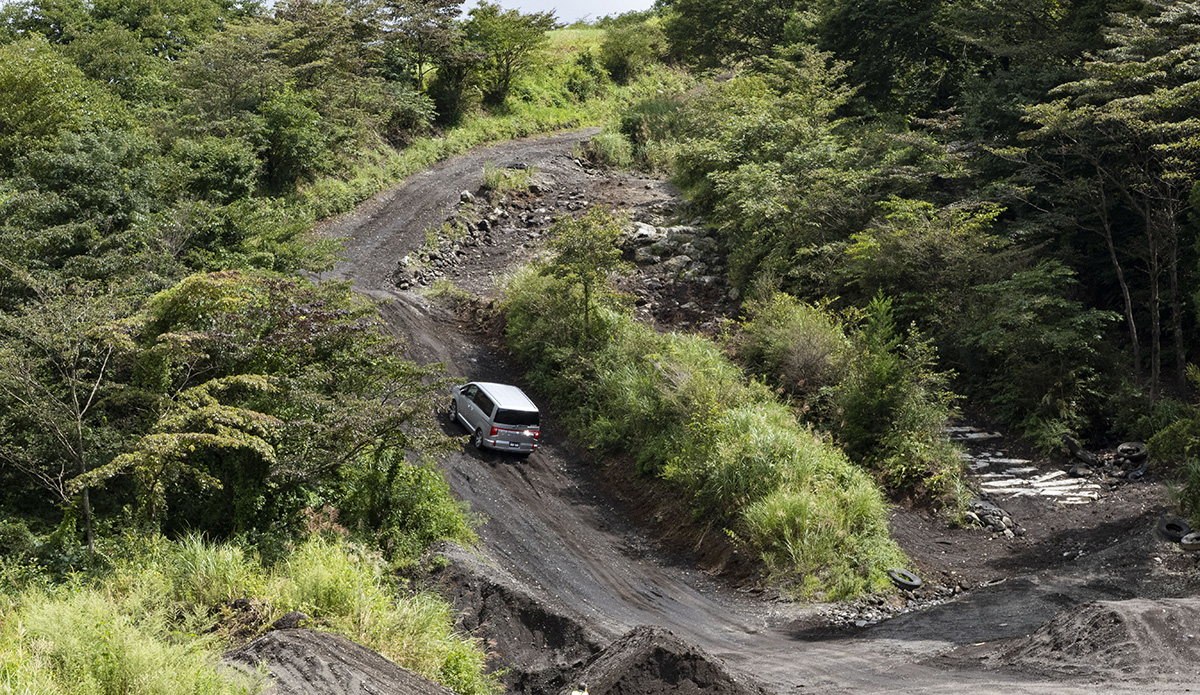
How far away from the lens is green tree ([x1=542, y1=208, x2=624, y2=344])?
2142 cm

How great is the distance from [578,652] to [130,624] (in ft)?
17.4

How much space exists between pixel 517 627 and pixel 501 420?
7.80 m

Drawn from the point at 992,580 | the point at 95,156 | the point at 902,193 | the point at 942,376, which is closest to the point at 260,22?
the point at 95,156

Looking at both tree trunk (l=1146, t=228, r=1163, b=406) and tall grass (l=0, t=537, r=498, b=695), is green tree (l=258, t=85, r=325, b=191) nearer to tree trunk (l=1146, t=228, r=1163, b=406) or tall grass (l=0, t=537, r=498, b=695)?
tall grass (l=0, t=537, r=498, b=695)

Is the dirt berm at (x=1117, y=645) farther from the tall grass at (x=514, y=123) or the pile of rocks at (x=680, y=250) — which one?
the tall grass at (x=514, y=123)

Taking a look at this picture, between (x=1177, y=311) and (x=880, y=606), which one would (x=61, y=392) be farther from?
(x=1177, y=311)

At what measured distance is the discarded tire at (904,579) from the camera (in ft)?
47.6

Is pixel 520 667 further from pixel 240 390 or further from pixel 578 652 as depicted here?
pixel 240 390

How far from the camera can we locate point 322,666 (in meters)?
7.34

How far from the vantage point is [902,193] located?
941 inches

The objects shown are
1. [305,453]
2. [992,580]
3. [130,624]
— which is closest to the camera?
[130,624]

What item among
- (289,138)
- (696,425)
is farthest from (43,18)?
(696,425)

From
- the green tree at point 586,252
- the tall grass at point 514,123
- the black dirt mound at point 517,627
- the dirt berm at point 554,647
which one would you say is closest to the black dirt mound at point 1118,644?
the dirt berm at point 554,647

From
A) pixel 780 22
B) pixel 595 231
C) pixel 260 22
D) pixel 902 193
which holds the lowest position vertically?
pixel 595 231
